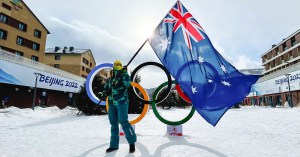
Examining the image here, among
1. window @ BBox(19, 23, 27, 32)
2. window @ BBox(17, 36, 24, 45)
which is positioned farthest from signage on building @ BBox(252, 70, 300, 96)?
window @ BBox(19, 23, 27, 32)

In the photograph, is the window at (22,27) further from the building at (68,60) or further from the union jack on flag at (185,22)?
the union jack on flag at (185,22)

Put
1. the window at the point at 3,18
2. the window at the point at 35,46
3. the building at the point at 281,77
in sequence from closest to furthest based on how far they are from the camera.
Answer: the window at the point at 3,18 < the building at the point at 281,77 < the window at the point at 35,46

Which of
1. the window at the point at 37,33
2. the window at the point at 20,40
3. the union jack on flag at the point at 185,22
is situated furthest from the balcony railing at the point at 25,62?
the union jack on flag at the point at 185,22

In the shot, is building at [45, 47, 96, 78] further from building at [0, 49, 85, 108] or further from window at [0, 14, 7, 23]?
window at [0, 14, 7, 23]

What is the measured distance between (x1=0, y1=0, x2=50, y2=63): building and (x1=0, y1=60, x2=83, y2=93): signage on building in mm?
9415

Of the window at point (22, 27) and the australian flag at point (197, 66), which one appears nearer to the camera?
the australian flag at point (197, 66)

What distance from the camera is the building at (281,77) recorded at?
36.1m

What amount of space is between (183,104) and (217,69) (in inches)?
1461

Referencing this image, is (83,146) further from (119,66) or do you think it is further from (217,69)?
(217,69)

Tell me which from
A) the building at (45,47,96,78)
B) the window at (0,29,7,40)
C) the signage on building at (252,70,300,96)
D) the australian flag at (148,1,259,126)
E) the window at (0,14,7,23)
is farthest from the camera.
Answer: the building at (45,47,96,78)

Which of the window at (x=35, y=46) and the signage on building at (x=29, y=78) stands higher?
the window at (x=35, y=46)

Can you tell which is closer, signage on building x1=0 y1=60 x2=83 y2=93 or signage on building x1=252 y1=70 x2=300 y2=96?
signage on building x1=0 y1=60 x2=83 y2=93

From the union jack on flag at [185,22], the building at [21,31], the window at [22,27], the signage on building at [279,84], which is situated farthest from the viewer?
the signage on building at [279,84]

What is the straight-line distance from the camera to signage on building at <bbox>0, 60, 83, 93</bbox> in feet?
67.1
